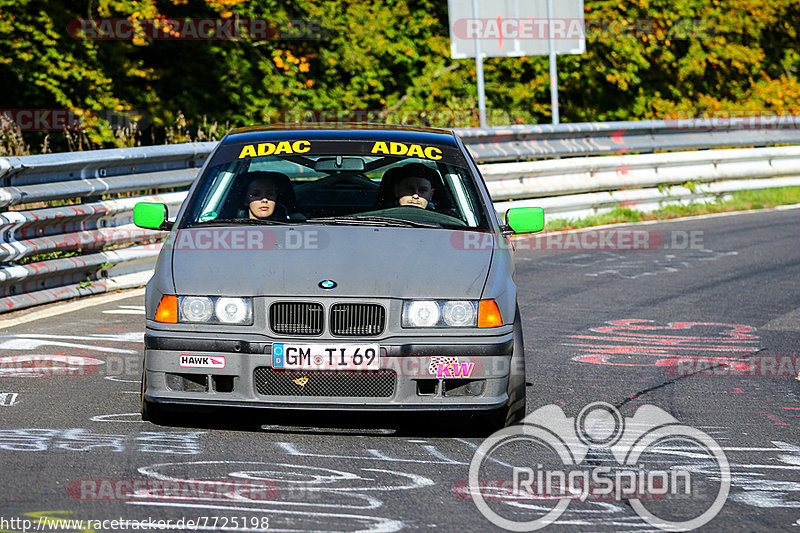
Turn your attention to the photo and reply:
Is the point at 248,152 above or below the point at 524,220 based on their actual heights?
above

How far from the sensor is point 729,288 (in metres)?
10.9

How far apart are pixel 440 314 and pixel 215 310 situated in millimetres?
1003

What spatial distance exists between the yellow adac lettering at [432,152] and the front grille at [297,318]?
184 cm

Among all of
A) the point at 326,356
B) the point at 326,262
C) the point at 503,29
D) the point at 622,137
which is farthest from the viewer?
the point at 503,29

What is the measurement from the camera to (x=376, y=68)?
28.4 meters

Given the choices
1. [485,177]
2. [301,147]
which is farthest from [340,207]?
[485,177]

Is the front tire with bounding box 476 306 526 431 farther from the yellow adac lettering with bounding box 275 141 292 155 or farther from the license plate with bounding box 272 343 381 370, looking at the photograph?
the yellow adac lettering with bounding box 275 141 292 155

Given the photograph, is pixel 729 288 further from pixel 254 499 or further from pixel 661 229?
pixel 254 499

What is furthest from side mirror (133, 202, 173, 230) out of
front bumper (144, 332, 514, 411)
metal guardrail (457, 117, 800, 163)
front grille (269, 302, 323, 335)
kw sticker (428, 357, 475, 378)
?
metal guardrail (457, 117, 800, 163)

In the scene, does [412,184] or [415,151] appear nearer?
[412,184]

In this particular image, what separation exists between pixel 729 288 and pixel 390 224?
5.35 meters

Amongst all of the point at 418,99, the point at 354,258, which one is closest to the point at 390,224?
the point at 354,258

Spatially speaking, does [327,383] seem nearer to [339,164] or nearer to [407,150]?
[407,150]

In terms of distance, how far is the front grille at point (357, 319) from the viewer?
5500 mm
